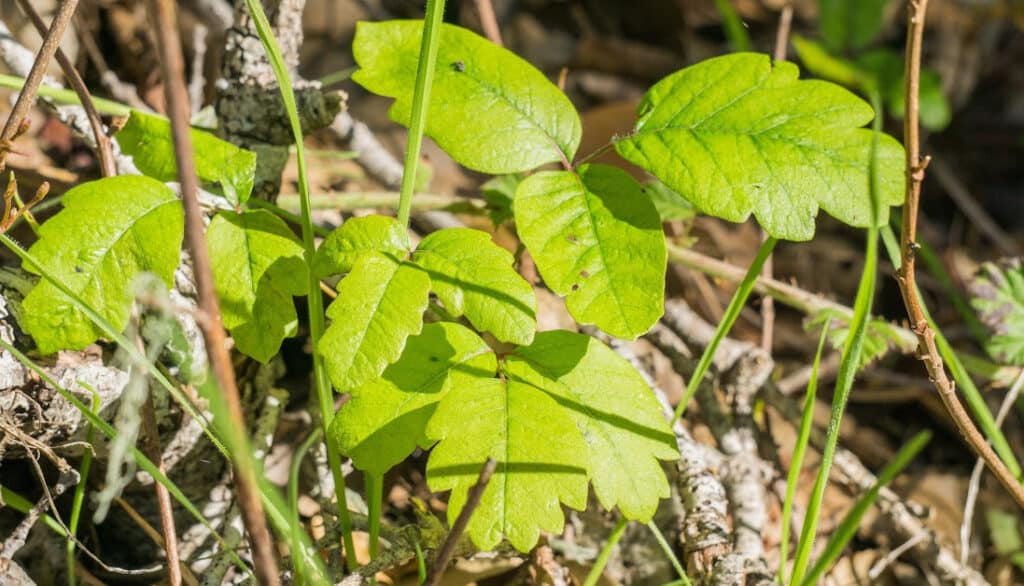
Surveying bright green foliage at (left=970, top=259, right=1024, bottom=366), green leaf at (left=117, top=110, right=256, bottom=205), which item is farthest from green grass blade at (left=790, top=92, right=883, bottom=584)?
bright green foliage at (left=970, top=259, right=1024, bottom=366)

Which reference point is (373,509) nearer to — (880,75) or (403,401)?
(403,401)

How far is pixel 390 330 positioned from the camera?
4.34 ft

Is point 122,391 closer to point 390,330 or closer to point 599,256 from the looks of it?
point 390,330

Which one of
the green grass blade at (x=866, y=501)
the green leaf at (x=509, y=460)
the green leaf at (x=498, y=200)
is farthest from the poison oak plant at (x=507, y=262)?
the green leaf at (x=498, y=200)

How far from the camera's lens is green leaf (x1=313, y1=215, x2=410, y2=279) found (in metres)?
1.43

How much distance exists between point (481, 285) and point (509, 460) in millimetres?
282

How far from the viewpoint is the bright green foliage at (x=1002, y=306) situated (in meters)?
2.42

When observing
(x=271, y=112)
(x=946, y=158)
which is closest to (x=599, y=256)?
(x=271, y=112)

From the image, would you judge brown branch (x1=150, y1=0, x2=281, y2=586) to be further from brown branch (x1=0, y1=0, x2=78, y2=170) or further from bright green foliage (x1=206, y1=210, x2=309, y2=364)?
brown branch (x1=0, y1=0, x2=78, y2=170)

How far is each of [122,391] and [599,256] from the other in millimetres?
925

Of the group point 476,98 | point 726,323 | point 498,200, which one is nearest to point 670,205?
point 498,200

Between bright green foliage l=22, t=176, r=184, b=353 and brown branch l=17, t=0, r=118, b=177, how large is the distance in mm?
255

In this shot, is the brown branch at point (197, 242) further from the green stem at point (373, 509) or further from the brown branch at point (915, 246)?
the brown branch at point (915, 246)

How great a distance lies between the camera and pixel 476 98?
1.66 metres
